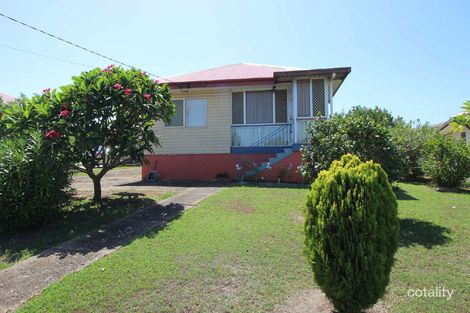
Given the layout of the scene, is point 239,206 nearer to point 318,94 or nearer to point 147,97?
point 147,97

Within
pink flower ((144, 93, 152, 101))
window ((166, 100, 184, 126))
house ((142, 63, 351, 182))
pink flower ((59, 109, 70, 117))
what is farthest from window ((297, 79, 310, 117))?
pink flower ((59, 109, 70, 117))

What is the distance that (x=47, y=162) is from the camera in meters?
6.29

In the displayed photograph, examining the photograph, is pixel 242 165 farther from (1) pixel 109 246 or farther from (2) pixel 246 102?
(1) pixel 109 246

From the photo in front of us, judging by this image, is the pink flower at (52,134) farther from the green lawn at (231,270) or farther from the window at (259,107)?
the window at (259,107)

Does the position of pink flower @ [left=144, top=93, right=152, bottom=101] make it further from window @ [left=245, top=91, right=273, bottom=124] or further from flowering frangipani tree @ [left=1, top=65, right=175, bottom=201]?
window @ [left=245, top=91, right=273, bottom=124]

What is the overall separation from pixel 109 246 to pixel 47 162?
8.20 ft

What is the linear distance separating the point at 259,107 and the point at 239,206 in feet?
23.5

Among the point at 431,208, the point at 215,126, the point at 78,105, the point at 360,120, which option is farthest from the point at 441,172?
the point at 78,105

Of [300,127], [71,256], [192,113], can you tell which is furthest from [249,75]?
[71,256]

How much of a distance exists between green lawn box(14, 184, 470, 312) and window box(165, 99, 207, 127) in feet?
26.3

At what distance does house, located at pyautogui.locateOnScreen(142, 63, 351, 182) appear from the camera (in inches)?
499

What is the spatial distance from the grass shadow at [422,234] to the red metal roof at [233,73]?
8.37 meters

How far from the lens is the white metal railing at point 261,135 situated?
13055 millimetres

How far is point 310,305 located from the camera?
3207mm
